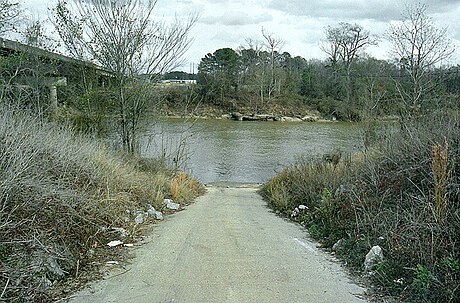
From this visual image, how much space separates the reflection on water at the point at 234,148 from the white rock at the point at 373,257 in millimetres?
9945

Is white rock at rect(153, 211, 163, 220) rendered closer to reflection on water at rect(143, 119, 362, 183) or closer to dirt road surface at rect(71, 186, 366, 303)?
dirt road surface at rect(71, 186, 366, 303)

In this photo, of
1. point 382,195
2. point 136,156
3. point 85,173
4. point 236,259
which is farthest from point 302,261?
point 136,156

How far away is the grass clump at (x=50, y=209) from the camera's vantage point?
4863 millimetres

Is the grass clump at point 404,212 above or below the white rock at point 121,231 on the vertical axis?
above

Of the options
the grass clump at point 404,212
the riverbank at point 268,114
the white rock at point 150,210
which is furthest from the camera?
the riverbank at point 268,114

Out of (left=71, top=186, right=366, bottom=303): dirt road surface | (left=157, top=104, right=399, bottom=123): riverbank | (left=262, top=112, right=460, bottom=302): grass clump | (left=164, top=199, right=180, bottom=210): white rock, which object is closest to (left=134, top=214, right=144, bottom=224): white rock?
(left=71, top=186, right=366, bottom=303): dirt road surface

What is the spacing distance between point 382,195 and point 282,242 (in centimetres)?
192

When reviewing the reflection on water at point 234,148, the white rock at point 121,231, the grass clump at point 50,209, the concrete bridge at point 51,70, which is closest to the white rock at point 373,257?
the grass clump at point 50,209

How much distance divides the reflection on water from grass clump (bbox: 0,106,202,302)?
28.9 ft

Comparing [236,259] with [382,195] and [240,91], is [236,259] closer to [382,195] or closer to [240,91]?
[382,195]

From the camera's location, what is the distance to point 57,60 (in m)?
15.1

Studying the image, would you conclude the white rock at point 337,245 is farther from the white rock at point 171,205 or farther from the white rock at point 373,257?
the white rock at point 171,205

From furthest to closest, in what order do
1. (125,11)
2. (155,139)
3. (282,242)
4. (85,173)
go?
(155,139), (125,11), (85,173), (282,242)

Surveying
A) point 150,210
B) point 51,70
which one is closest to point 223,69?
point 51,70
